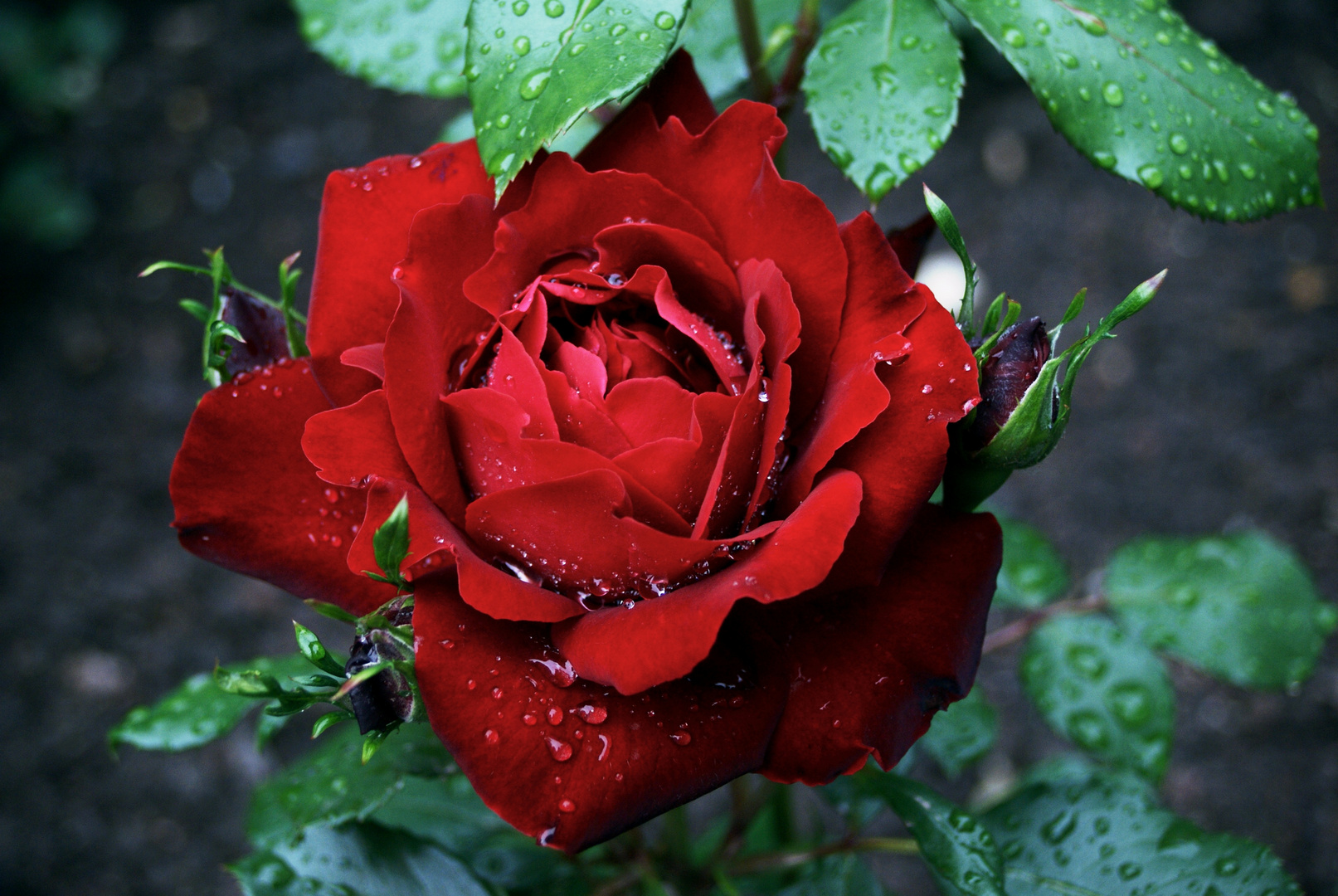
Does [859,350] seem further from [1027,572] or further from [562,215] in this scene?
[1027,572]

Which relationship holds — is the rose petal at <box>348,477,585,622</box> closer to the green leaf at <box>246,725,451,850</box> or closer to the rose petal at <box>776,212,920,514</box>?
the rose petal at <box>776,212,920,514</box>

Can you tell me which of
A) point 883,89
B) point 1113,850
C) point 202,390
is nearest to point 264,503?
point 883,89

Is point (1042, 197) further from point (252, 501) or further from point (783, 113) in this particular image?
point (252, 501)

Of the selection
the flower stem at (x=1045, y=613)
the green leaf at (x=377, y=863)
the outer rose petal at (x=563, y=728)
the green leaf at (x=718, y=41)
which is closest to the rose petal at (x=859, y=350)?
the outer rose petal at (x=563, y=728)

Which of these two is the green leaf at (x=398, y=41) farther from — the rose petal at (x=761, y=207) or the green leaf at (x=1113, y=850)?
the green leaf at (x=1113, y=850)

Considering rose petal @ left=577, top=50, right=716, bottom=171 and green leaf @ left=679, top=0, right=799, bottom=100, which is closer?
rose petal @ left=577, top=50, right=716, bottom=171

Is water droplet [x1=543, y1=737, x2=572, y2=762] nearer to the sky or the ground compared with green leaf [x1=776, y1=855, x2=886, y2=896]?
nearer to the sky

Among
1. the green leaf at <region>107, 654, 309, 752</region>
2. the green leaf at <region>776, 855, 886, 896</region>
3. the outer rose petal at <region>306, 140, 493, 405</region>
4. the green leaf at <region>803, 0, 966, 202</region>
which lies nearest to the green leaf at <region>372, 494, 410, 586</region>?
the outer rose petal at <region>306, 140, 493, 405</region>
